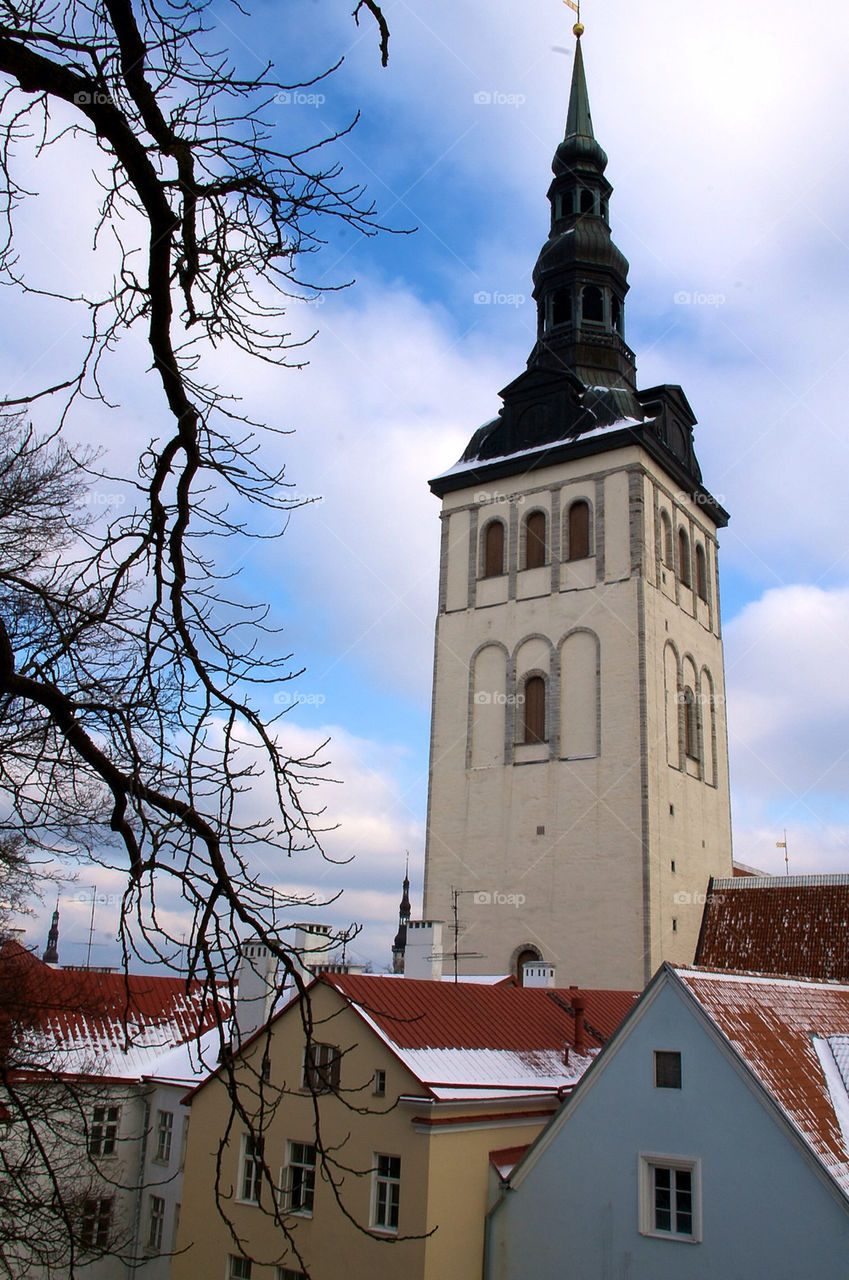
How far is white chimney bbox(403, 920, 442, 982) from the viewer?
2085cm

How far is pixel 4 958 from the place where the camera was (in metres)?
7.58

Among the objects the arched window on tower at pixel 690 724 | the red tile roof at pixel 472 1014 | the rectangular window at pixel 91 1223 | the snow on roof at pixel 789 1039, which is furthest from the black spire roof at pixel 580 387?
the rectangular window at pixel 91 1223

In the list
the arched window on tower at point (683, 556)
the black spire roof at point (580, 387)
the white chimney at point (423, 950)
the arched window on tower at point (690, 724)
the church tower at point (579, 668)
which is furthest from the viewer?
the arched window on tower at point (683, 556)

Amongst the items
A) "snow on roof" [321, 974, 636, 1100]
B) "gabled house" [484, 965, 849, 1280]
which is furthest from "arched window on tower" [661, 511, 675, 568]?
"gabled house" [484, 965, 849, 1280]

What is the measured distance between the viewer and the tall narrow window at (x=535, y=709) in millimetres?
26703

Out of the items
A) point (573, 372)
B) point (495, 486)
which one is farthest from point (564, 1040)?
point (573, 372)

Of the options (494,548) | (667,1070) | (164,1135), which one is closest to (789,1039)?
(667,1070)

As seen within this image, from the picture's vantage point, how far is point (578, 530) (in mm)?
27719

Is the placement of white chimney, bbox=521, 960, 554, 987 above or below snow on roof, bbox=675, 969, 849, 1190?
above

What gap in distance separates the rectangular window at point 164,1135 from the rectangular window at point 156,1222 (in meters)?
0.64

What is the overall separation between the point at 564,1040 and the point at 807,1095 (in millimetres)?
5013

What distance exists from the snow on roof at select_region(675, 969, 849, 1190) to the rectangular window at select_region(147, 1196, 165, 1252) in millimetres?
10609

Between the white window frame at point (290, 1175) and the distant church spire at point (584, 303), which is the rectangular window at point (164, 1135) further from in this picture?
the distant church spire at point (584, 303)

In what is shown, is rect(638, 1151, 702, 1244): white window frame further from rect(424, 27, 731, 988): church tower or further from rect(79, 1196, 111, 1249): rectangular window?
rect(424, 27, 731, 988): church tower
